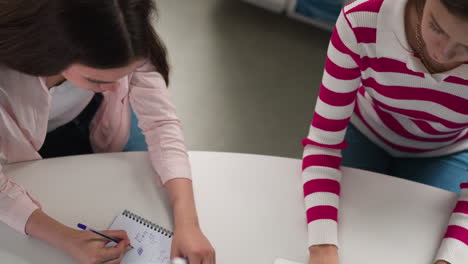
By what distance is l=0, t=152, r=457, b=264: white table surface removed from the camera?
0.81m

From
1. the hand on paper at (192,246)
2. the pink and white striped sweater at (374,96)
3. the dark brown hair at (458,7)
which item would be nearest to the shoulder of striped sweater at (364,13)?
the pink and white striped sweater at (374,96)

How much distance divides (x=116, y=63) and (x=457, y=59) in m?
0.53

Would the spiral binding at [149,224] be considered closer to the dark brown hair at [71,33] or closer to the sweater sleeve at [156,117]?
the sweater sleeve at [156,117]

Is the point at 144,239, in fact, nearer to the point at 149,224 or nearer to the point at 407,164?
the point at 149,224

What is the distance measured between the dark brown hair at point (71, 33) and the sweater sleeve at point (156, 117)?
19cm

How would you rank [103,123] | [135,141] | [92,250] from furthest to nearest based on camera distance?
[135,141], [103,123], [92,250]

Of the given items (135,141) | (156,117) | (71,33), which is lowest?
(135,141)

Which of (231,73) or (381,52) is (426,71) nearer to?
(381,52)

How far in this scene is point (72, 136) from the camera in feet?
3.52

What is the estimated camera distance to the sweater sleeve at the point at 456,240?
0.80 metres

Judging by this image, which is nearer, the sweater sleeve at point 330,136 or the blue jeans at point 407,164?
the sweater sleeve at point 330,136

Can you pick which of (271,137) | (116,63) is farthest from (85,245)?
(271,137)

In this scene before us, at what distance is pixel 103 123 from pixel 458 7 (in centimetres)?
72

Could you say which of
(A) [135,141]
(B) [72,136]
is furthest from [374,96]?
(B) [72,136]
